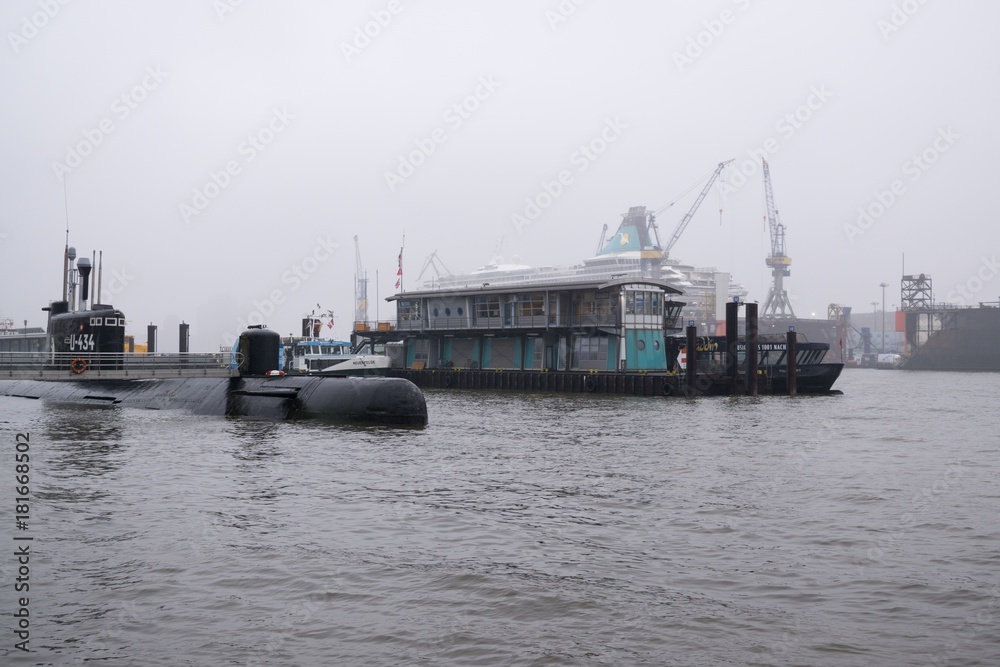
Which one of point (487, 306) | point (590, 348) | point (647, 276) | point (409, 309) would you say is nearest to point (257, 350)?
point (590, 348)

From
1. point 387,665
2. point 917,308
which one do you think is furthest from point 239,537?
point 917,308

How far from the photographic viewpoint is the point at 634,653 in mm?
8906

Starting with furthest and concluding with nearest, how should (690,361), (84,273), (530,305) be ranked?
(530,305), (690,361), (84,273)

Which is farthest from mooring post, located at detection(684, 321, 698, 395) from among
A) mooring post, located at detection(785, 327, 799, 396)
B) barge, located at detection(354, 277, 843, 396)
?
mooring post, located at detection(785, 327, 799, 396)

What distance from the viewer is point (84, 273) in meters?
36.2

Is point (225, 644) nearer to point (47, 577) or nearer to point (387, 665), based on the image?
point (387, 665)

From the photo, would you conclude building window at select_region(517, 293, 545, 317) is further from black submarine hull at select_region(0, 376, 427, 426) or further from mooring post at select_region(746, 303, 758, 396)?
black submarine hull at select_region(0, 376, 427, 426)

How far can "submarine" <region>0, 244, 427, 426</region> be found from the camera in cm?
3036

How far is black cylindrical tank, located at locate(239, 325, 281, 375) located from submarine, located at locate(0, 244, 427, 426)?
4 cm

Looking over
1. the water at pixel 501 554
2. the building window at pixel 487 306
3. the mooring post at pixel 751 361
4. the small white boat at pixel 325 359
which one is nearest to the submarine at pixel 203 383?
the water at pixel 501 554

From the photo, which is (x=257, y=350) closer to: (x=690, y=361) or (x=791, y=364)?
(x=690, y=361)

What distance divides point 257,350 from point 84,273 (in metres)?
8.33

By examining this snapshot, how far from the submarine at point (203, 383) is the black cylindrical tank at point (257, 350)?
0.04 meters

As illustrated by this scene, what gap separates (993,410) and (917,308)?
103045mm
